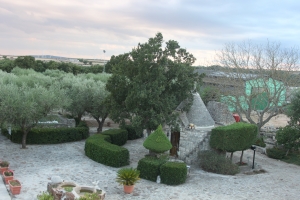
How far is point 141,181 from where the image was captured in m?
18.2

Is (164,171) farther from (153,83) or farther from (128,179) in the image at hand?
(153,83)

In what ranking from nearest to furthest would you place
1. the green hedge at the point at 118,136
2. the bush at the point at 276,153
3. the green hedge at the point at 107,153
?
the green hedge at the point at 107,153 < the green hedge at the point at 118,136 < the bush at the point at 276,153

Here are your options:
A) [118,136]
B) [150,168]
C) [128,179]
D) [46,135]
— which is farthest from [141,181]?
[46,135]

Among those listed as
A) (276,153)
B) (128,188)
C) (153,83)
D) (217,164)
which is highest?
(153,83)

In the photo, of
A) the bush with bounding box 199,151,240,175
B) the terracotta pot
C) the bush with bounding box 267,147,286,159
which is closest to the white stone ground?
the terracotta pot

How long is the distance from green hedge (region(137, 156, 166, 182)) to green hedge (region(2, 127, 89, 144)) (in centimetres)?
1050

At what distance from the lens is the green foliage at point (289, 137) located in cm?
2658

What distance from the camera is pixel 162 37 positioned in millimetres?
22359

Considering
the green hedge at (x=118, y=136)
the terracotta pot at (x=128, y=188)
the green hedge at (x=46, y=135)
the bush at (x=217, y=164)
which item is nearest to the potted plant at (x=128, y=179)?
the terracotta pot at (x=128, y=188)

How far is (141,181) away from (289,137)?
15140 mm

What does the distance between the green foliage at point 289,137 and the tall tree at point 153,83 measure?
375 inches

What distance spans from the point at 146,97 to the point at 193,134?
448 cm

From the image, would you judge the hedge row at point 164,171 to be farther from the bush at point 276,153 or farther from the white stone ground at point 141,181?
the bush at point 276,153

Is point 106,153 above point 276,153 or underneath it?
above
